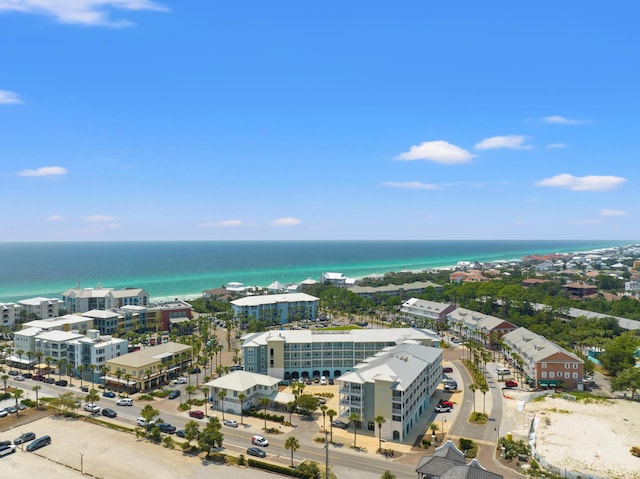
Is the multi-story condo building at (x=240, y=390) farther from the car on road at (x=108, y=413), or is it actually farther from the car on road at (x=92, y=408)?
the car on road at (x=92, y=408)

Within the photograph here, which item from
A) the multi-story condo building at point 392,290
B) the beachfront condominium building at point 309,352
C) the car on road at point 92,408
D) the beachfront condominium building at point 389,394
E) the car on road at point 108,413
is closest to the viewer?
the beachfront condominium building at point 389,394

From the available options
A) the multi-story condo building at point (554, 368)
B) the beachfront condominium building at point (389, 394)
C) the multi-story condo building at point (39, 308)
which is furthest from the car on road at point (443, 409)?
the multi-story condo building at point (39, 308)

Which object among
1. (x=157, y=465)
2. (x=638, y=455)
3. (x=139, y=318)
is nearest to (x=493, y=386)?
(x=638, y=455)

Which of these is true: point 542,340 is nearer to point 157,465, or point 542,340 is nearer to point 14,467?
point 157,465

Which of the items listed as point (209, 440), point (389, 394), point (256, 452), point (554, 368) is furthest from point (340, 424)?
point (554, 368)

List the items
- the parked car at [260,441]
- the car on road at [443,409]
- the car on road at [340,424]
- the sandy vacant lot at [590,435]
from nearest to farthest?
the sandy vacant lot at [590,435]
the parked car at [260,441]
the car on road at [340,424]
the car on road at [443,409]
